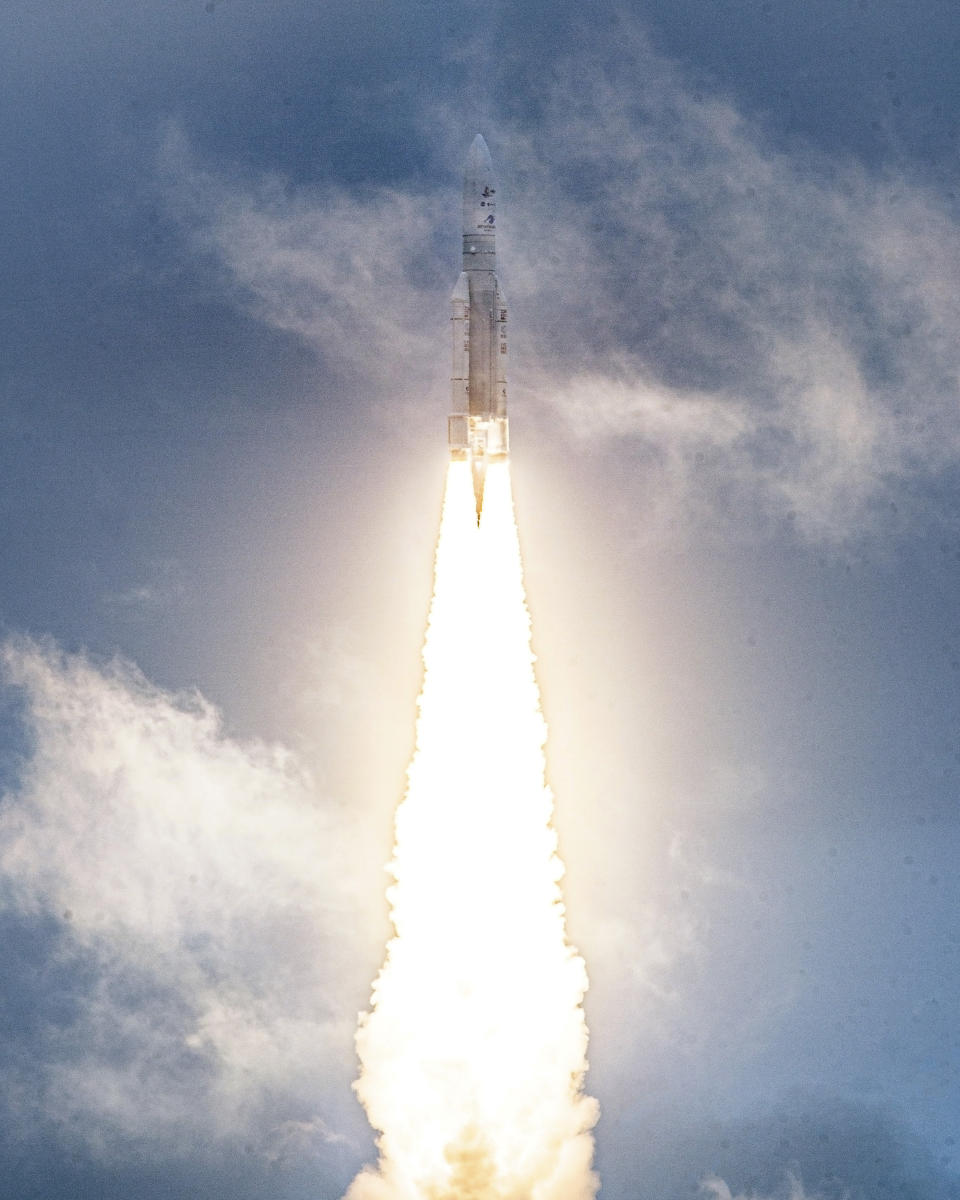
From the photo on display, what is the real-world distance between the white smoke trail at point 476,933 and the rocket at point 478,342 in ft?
1.49

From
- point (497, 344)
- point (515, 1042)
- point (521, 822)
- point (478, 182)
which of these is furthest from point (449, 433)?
point (515, 1042)

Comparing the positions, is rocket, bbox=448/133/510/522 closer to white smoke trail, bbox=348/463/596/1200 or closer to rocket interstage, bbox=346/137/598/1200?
rocket interstage, bbox=346/137/598/1200

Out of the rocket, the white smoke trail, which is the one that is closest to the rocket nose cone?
the rocket

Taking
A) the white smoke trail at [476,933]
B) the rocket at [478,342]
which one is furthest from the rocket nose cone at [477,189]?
the white smoke trail at [476,933]

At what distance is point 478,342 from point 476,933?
1110 centimetres

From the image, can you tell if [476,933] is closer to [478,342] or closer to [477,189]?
[478,342]

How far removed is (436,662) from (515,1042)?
23.9 feet

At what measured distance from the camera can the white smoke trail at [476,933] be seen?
4300cm

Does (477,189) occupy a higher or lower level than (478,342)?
higher

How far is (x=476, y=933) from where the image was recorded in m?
43.0

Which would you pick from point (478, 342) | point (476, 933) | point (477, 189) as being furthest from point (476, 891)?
point (477, 189)

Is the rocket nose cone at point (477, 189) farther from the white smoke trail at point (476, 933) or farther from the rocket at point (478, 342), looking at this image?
the white smoke trail at point (476, 933)

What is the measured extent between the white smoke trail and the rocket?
45 cm

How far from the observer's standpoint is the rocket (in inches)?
1697
